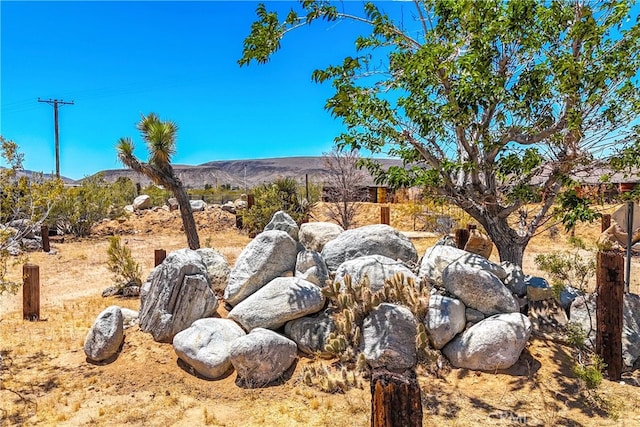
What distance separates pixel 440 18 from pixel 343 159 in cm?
→ 1059

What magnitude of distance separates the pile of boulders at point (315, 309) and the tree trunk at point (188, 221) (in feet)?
19.0

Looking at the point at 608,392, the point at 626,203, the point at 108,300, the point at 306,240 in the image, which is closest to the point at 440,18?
the point at 626,203

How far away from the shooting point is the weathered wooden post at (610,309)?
4.91 metres

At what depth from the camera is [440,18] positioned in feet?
19.1

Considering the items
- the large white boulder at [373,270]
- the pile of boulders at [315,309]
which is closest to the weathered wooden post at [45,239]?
the pile of boulders at [315,309]

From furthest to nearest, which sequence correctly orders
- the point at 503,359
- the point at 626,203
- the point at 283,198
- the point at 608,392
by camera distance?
the point at 283,198 → the point at 626,203 → the point at 503,359 → the point at 608,392

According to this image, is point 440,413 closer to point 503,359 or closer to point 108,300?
point 503,359

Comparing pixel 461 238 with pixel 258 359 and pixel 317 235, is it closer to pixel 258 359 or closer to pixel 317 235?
pixel 317 235

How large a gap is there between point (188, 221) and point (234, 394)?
868 centimetres

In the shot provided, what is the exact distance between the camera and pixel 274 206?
17.7 meters

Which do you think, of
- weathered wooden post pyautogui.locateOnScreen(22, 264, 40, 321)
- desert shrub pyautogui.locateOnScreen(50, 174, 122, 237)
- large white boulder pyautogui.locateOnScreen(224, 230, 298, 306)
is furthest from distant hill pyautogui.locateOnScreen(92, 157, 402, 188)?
large white boulder pyautogui.locateOnScreen(224, 230, 298, 306)

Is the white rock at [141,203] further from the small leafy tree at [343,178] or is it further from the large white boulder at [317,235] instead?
the large white boulder at [317,235]

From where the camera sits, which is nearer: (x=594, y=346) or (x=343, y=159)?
(x=594, y=346)

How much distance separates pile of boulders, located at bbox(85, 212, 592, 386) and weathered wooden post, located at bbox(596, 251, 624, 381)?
0.80 meters
